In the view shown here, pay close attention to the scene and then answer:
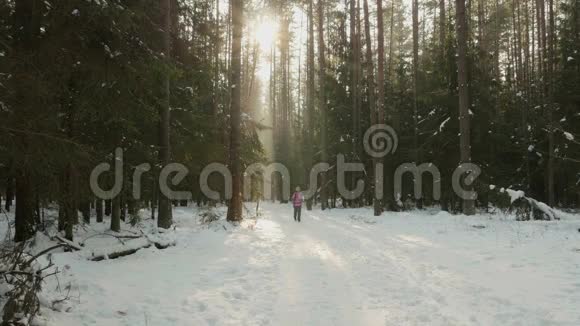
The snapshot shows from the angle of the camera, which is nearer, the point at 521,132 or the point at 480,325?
the point at 480,325

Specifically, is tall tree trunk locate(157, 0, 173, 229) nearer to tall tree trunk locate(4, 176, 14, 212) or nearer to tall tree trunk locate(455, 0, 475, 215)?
tall tree trunk locate(4, 176, 14, 212)

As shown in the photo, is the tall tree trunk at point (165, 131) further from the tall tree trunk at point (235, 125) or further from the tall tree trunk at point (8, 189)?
the tall tree trunk at point (8, 189)

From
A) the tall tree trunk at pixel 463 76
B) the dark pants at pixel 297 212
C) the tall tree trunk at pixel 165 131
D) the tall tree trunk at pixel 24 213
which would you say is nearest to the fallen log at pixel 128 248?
the tall tree trunk at pixel 24 213

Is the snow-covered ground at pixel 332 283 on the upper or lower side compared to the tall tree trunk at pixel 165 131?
lower

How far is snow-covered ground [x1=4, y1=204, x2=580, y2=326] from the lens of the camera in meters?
5.12

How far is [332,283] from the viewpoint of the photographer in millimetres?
6953

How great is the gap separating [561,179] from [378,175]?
13059mm

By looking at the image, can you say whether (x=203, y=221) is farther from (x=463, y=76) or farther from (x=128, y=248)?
(x=463, y=76)

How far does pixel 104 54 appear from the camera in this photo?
7.61 meters

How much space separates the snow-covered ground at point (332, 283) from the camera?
16.8 ft

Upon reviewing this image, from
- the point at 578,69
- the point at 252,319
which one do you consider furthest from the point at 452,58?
the point at 252,319

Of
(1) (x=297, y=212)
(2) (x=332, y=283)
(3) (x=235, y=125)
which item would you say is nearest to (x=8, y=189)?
(3) (x=235, y=125)

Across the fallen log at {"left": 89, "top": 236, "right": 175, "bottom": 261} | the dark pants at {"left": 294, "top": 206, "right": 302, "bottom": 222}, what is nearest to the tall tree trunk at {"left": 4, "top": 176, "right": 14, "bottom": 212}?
the fallen log at {"left": 89, "top": 236, "right": 175, "bottom": 261}

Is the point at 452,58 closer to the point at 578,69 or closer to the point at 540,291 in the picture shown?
the point at 578,69
